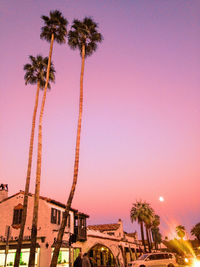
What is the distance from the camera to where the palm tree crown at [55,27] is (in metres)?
24.2

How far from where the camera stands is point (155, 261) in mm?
23312

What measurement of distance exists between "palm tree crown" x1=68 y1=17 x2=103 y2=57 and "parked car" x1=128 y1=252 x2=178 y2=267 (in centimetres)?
2173

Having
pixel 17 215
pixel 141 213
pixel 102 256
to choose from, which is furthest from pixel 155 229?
pixel 17 215

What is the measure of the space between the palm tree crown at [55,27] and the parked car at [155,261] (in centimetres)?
2414

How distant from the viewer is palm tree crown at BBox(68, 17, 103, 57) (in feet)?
75.7

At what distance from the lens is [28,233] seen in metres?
24.5

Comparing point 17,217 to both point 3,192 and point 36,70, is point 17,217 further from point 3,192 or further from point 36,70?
point 36,70

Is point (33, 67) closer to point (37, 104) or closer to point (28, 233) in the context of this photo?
point (37, 104)

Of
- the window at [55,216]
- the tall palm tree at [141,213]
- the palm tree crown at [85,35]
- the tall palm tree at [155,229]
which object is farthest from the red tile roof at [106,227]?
the palm tree crown at [85,35]

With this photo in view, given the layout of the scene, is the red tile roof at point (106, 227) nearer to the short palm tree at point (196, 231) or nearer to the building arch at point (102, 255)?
the building arch at point (102, 255)

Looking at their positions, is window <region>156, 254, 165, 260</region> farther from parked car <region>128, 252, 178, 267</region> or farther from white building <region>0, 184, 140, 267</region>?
white building <region>0, 184, 140, 267</region>

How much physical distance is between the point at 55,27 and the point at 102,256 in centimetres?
3012

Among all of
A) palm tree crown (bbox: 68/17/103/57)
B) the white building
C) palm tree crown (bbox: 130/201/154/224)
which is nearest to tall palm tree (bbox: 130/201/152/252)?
palm tree crown (bbox: 130/201/154/224)

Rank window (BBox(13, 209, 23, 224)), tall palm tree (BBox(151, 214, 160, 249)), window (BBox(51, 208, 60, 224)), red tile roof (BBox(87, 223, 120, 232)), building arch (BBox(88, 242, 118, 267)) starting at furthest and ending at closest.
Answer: tall palm tree (BBox(151, 214, 160, 249)) → red tile roof (BBox(87, 223, 120, 232)) → building arch (BBox(88, 242, 118, 267)) → window (BBox(13, 209, 23, 224)) → window (BBox(51, 208, 60, 224))
